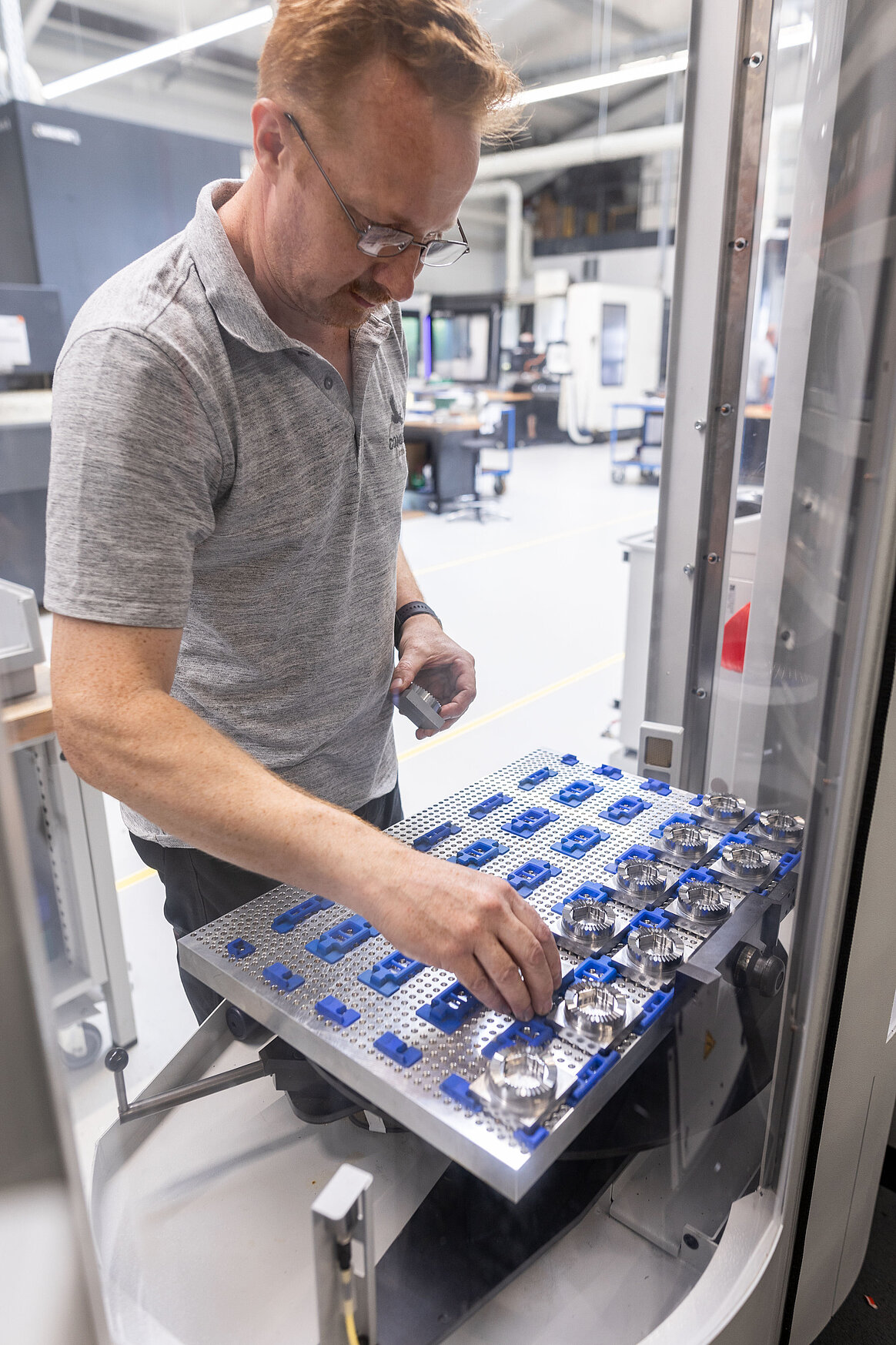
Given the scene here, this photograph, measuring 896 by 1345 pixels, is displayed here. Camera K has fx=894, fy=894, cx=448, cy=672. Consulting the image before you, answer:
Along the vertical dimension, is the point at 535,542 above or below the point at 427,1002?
below

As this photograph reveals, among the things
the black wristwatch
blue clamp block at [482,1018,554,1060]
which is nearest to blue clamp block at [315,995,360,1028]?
blue clamp block at [482,1018,554,1060]

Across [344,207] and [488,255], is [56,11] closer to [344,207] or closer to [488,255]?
[344,207]

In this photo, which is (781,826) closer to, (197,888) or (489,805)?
(489,805)

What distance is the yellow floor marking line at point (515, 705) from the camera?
1931 mm

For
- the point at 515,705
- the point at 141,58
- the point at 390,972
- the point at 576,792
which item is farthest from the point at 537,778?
the point at 141,58

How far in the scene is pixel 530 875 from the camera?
847 millimetres

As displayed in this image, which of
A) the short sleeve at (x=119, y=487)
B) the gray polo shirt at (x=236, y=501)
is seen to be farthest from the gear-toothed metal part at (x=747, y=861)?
the short sleeve at (x=119, y=487)

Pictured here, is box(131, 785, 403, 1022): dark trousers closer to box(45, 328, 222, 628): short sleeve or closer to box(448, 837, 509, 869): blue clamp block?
box(448, 837, 509, 869): blue clamp block

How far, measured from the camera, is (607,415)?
37.7ft

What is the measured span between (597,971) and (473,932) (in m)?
0.14

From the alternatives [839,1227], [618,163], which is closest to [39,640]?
[839,1227]

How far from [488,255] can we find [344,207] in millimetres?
12902

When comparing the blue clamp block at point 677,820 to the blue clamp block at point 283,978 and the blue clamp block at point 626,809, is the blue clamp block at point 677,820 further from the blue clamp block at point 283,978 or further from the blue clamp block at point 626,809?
the blue clamp block at point 283,978

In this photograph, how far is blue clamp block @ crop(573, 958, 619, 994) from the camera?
0.71 m
